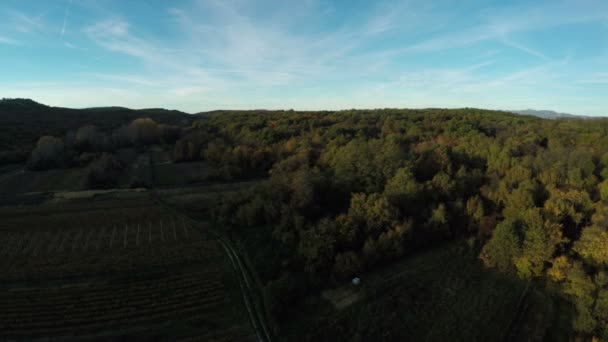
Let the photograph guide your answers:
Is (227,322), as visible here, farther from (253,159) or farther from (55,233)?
(253,159)

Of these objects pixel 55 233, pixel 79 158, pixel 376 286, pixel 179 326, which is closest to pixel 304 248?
pixel 376 286

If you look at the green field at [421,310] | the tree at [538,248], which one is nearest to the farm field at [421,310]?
the green field at [421,310]

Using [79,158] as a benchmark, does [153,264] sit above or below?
below

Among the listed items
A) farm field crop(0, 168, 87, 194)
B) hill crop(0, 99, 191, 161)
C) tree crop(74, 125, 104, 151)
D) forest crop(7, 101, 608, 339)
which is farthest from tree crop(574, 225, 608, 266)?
hill crop(0, 99, 191, 161)

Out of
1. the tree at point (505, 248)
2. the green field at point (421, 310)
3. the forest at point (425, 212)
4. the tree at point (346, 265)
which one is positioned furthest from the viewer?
the tree at point (505, 248)

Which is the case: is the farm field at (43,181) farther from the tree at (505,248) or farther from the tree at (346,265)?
the tree at (505,248)

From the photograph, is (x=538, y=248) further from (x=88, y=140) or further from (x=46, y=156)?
(x=88, y=140)

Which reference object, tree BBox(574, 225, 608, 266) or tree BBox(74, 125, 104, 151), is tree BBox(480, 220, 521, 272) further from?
tree BBox(74, 125, 104, 151)

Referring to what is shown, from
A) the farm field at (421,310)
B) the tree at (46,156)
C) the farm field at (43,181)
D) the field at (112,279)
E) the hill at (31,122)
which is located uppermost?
the hill at (31,122)

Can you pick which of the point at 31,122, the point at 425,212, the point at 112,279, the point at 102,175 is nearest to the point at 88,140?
the point at 102,175
